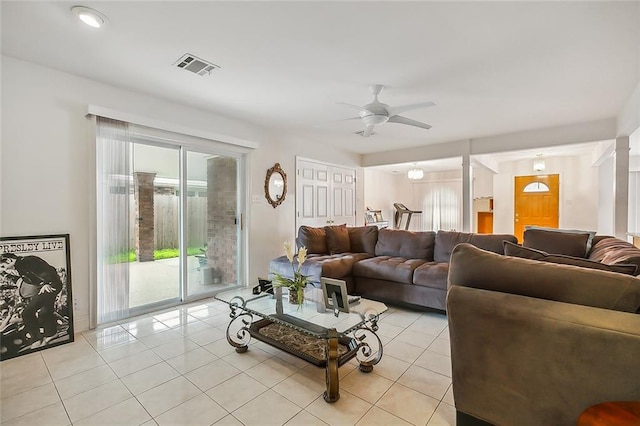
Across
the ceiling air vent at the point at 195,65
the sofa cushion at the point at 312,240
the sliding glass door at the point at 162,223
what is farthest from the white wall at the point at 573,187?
the ceiling air vent at the point at 195,65

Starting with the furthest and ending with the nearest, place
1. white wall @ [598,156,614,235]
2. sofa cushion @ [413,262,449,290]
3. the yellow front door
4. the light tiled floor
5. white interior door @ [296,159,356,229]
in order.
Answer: the yellow front door, white wall @ [598,156,614,235], white interior door @ [296,159,356,229], sofa cushion @ [413,262,449,290], the light tiled floor

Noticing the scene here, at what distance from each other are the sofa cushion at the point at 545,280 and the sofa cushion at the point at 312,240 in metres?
2.89

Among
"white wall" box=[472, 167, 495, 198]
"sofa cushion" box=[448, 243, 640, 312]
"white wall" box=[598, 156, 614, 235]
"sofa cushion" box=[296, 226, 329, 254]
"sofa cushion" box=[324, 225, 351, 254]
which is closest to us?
"sofa cushion" box=[448, 243, 640, 312]

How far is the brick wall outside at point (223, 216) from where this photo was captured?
404cm

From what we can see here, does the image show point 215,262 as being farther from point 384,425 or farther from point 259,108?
point 384,425

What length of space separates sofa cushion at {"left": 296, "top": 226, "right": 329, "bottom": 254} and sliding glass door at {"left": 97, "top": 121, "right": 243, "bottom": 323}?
933 mm

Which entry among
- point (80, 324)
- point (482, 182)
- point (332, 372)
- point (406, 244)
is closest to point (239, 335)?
point (332, 372)

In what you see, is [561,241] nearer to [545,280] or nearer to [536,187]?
[545,280]

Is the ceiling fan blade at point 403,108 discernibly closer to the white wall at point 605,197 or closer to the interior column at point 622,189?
the interior column at point 622,189

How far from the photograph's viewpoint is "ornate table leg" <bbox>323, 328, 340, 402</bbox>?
1.79m

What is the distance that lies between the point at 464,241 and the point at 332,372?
8.54ft

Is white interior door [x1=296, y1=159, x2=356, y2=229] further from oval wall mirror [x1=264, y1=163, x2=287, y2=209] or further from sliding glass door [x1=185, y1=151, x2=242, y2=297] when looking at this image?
sliding glass door [x1=185, y1=151, x2=242, y2=297]

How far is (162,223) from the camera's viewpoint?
11.8 ft

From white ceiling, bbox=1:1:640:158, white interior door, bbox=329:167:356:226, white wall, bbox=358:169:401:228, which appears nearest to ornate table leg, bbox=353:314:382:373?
white ceiling, bbox=1:1:640:158
